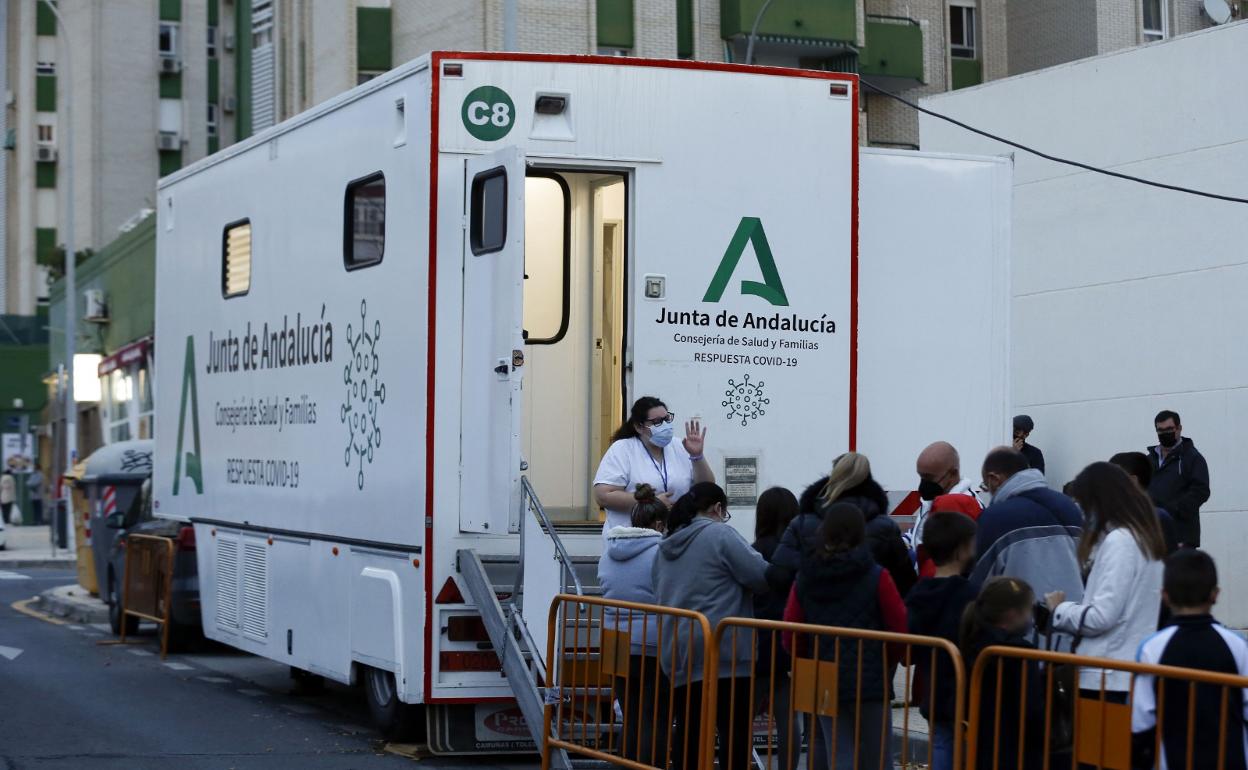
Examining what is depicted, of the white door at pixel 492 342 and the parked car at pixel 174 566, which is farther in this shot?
the parked car at pixel 174 566

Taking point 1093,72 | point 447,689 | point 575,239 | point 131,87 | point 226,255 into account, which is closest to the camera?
point 447,689

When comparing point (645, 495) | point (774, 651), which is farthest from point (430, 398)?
point (774, 651)

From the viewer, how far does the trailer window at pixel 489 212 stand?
8961 millimetres

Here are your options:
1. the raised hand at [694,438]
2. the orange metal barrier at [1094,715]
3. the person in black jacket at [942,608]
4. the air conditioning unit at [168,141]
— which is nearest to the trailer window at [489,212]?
the raised hand at [694,438]

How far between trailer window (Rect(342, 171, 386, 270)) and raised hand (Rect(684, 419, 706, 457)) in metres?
1.95

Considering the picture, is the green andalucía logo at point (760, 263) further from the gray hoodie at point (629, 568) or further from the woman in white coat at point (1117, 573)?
the woman in white coat at point (1117, 573)

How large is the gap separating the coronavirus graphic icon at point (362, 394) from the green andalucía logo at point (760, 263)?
1899mm

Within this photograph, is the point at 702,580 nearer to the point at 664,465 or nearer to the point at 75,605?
the point at 664,465

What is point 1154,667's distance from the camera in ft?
17.2

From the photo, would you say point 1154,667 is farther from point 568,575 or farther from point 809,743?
point 568,575

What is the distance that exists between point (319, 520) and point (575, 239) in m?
2.22

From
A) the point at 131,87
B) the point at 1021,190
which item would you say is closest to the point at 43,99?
the point at 131,87

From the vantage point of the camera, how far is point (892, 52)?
3541cm

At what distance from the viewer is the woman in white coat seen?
6.14 meters
